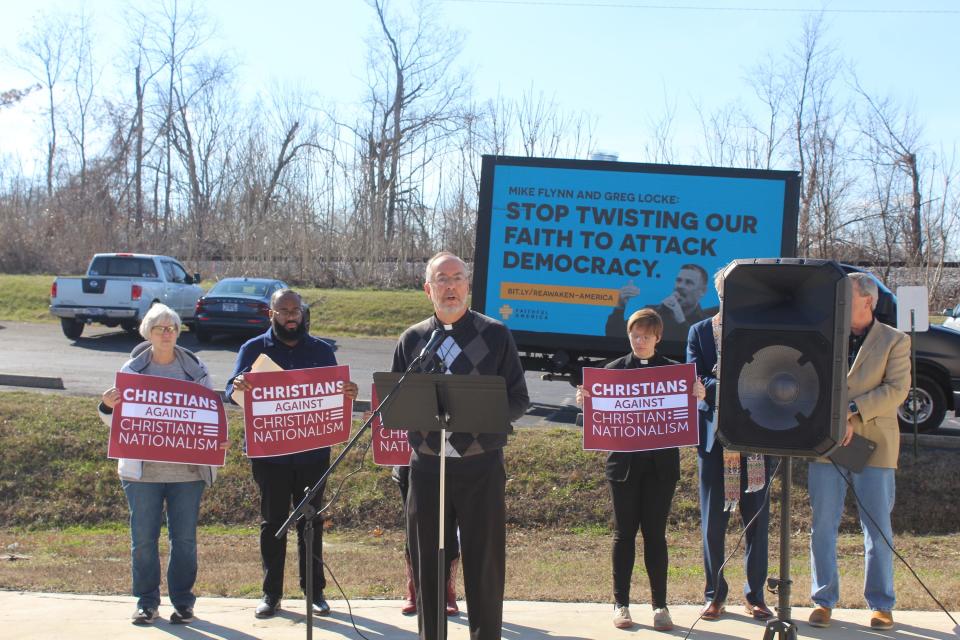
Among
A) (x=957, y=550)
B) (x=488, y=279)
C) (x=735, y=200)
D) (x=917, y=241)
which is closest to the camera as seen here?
(x=957, y=550)

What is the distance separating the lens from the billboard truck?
12.6 metres

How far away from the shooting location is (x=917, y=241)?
32.2m

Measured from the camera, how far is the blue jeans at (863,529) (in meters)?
5.87

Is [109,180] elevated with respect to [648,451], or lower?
elevated

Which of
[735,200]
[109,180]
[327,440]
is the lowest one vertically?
[327,440]

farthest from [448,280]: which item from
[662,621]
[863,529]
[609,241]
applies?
[609,241]

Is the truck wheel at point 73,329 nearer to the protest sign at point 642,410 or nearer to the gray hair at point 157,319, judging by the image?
the gray hair at point 157,319

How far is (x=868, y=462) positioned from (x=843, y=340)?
5.96ft

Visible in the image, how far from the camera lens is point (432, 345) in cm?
475

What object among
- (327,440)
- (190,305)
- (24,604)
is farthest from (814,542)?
(190,305)

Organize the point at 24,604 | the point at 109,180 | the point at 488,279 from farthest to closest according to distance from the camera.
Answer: the point at 109,180
the point at 488,279
the point at 24,604

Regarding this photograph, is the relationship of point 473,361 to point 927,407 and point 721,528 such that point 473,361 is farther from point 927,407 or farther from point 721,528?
point 927,407

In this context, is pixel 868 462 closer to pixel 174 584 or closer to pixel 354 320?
pixel 174 584

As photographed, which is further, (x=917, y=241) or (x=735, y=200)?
(x=917, y=241)
